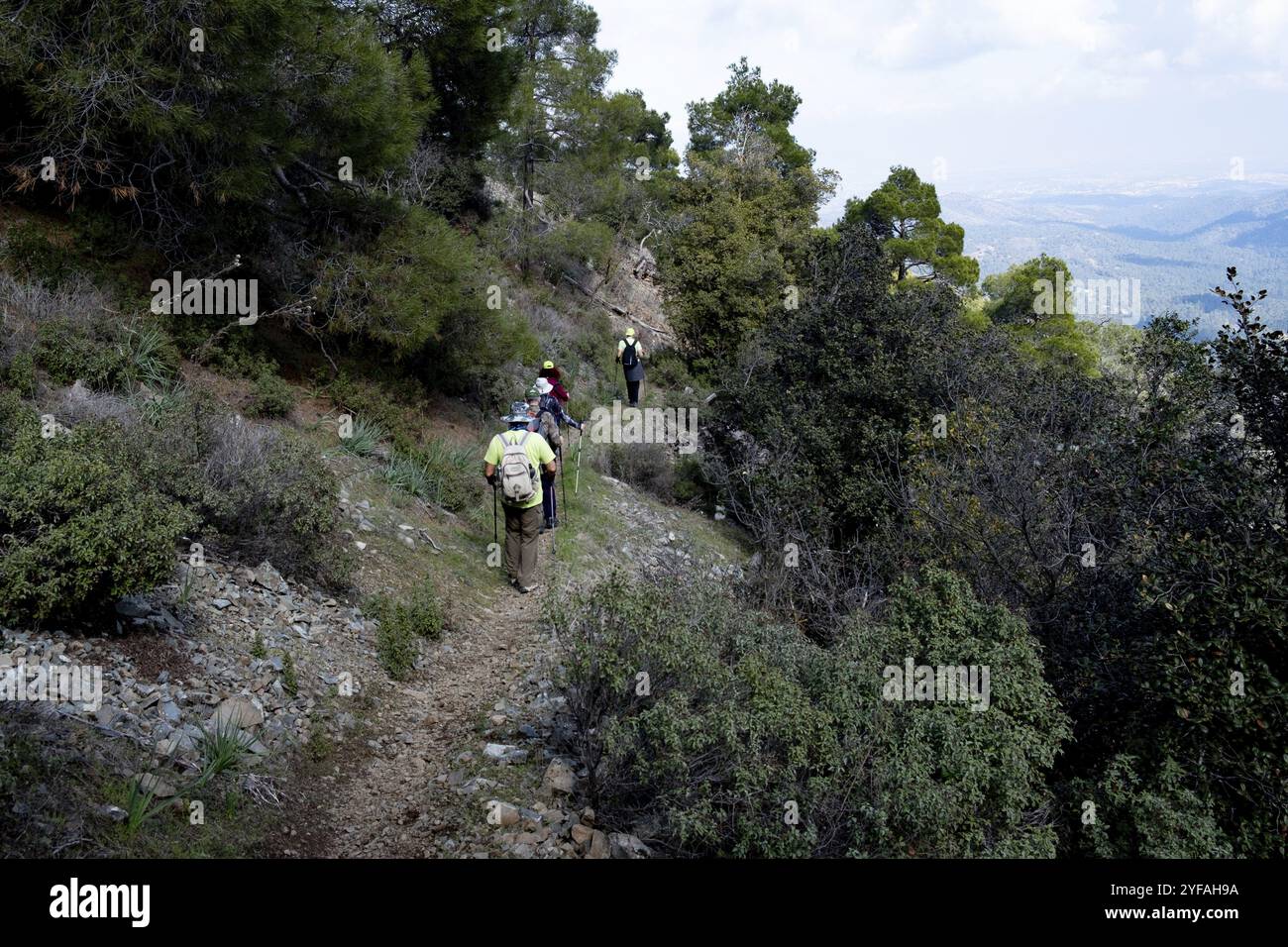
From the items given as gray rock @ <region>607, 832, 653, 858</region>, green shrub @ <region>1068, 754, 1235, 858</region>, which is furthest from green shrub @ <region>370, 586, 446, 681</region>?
green shrub @ <region>1068, 754, 1235, 858</region>

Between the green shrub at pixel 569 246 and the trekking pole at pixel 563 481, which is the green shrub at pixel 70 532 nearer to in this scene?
the trekking pole at pixel 563 481

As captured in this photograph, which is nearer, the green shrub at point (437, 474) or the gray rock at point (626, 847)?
the gray rock at point (626, 847)

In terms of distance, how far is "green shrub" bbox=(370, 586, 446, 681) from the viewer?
6953 mm

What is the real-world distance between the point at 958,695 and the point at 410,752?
3.75 m

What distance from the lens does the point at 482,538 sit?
1058 centimetres

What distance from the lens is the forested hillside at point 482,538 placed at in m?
4.80

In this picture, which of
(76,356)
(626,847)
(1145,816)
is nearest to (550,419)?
(76,356)

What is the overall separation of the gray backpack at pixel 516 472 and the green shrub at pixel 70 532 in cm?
332

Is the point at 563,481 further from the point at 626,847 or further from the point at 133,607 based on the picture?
the point at 626,847

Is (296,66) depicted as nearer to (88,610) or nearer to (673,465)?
(88,610)

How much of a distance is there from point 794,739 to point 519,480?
442cm

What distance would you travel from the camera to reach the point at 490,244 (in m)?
22.0

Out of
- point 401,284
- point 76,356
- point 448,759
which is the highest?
point 401,284

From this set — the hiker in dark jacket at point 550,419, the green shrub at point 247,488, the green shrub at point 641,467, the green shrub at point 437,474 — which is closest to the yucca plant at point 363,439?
the green shrub at point 437,474
